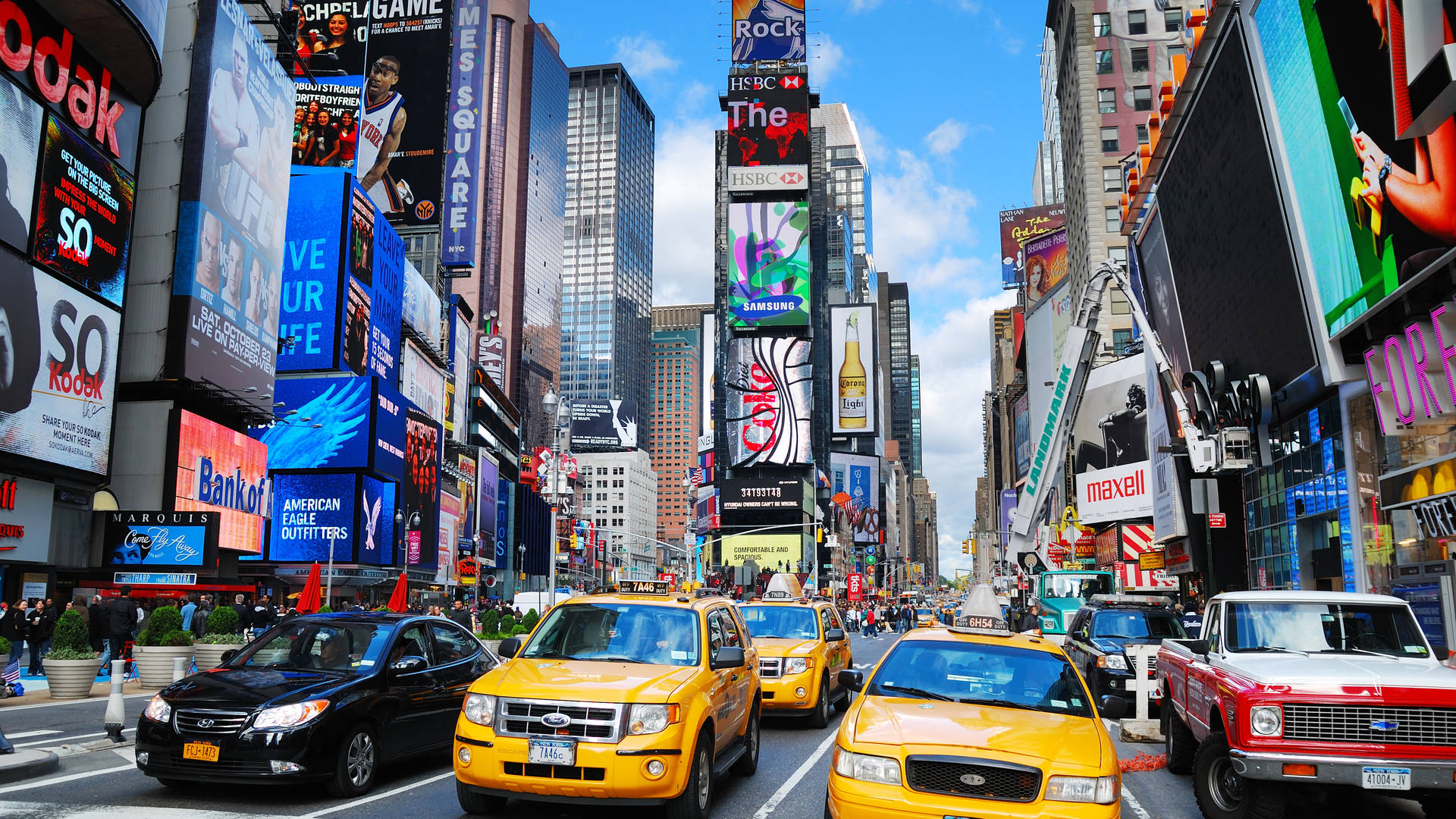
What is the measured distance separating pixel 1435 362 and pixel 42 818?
19518 mm

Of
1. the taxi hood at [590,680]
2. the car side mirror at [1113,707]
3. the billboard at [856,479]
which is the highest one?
the billboard at [856,479]

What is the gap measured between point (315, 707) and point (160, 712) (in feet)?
4.54

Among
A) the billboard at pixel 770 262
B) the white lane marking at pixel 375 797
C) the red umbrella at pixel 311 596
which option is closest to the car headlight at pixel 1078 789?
the white lane marking at pixel 375 797

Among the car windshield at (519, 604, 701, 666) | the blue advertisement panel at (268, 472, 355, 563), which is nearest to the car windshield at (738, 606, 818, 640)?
the car windshield at (519, 604, 701, 666)

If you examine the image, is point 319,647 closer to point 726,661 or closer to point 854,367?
point 726,661

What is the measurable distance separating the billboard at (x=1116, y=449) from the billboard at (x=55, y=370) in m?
41.1

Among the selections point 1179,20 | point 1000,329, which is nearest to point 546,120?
point 1000,329

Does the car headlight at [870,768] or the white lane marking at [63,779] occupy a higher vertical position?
the car headlight at [870,768]

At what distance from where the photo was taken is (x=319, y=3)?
7388cm

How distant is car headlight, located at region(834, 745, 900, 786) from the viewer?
6.44 metres

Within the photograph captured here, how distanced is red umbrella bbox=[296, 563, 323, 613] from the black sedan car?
13.2m

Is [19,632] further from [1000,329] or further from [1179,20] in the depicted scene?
[1000,329]

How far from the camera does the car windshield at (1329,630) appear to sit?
30.1 feet

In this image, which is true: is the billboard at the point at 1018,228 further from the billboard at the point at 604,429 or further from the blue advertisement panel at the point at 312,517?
the blue advertisement panel at the point at 312,517
